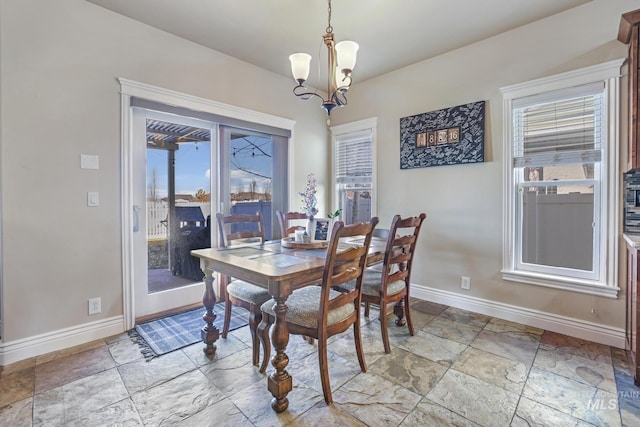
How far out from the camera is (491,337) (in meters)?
2.47

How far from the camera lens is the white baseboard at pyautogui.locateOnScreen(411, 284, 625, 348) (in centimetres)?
233

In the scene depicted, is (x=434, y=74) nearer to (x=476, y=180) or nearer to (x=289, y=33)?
(x=476, y=180)

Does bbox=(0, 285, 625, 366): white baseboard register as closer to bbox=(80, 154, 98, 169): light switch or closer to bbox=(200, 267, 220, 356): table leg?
bbox=(200, 267, 220, 356): table leg

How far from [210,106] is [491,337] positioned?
3.37 meters

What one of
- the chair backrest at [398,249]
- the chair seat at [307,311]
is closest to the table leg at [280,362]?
the chair seat at [307,311]

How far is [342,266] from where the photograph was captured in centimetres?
174

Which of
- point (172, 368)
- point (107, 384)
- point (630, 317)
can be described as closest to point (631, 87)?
point (630, 317)

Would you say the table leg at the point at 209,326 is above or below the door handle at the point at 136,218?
below

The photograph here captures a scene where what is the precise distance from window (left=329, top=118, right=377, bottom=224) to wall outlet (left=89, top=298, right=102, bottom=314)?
2.87m

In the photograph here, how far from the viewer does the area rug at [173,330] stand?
230 cm

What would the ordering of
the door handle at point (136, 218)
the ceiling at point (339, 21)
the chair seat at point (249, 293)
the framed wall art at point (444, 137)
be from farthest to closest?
the framed wall art at point (444, 137), the door handle at point (136, 218), the ceiling at point (339, 21), the chair seat at point (249, 293)

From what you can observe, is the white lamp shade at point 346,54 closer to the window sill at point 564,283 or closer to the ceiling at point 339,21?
the ceiling at point 339,21

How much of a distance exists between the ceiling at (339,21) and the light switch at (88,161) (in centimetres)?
122

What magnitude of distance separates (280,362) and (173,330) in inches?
56.8
